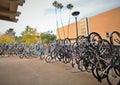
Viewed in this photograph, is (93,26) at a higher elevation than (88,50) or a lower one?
higher

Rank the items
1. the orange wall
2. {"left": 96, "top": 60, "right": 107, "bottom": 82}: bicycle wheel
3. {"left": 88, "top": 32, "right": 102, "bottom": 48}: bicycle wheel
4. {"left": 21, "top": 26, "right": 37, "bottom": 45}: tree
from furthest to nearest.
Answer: {"left": 21, "top": 26, "right": 37, "bottom": 45}: tree < the orange wall < {"left": 88, "top": 32, "right": 102, "bottom": 48}: bicycle wheel < {"left": 96, "top": 60, "right": 107, "bottom": 82}: bicycle wheel

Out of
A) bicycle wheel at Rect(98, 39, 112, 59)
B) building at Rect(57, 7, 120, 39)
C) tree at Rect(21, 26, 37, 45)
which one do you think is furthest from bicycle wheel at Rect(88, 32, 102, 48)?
tree at Rect(21, 26, 37, 45)

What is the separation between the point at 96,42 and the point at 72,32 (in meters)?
14.4

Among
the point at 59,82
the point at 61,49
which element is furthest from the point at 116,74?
the point at 61,49

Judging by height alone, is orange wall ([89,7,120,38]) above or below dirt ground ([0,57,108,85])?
above

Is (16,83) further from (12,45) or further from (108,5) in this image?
(108,5)

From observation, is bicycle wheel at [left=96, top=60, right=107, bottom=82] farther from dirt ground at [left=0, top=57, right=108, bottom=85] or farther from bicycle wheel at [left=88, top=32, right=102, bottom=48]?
bicycle wheel at [left=88, top=32, right=102, bottom=48]

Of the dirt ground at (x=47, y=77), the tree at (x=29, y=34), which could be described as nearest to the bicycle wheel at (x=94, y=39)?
the dirt ground at (x=47, y=77)

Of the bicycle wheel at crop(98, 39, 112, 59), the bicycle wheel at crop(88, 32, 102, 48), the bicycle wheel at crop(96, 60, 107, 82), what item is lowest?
the bicycle wheel at crop(96, 60, 107, 82)

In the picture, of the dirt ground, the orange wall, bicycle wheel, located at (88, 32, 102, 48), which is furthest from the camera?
the orange wall

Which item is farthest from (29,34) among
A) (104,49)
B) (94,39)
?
(104,49)

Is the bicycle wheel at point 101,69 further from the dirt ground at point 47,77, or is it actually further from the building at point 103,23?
the building at point 103,23

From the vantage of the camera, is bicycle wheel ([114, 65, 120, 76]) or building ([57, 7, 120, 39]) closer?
bicycle wheel ([114, 65, 120, 76])

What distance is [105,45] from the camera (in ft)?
13.0
